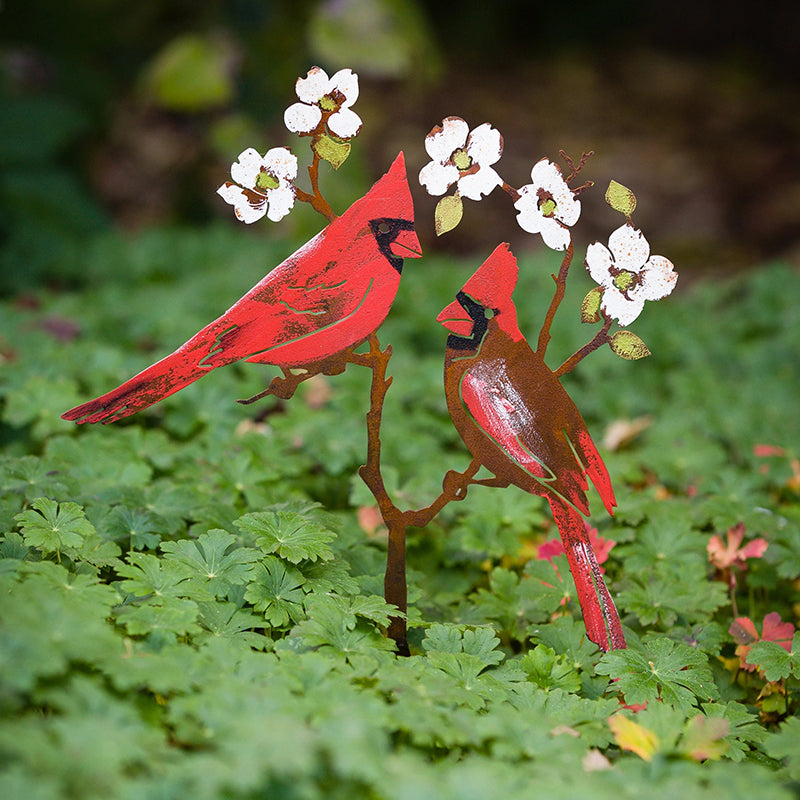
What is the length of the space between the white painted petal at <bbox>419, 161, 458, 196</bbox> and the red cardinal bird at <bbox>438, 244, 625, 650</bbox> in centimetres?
16

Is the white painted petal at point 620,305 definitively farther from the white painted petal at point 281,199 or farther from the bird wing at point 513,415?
the white painted petal at point 281,199

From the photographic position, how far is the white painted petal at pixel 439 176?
136 cm

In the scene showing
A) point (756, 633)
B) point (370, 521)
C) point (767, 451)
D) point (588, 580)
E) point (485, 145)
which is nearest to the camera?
point (485, 145)

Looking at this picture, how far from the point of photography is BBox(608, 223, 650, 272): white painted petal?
1.36m

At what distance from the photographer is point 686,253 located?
5.12 meters

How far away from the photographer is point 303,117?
1.38 m

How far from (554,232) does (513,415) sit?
34cm

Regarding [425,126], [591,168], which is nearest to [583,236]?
[591,168]

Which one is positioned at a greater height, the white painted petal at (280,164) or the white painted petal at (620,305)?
the white painted petal at (280,164)

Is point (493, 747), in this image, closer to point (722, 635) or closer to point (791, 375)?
point (722, 635)

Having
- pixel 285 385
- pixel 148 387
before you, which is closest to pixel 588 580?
pixel 285 385

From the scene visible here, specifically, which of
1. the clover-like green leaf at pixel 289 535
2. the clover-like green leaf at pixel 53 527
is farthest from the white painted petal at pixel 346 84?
the clover-like green leaf at pixel 53 527

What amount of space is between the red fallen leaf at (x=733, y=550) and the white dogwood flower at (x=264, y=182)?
4.15 feet

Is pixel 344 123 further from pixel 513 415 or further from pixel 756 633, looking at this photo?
pixel 756 633
